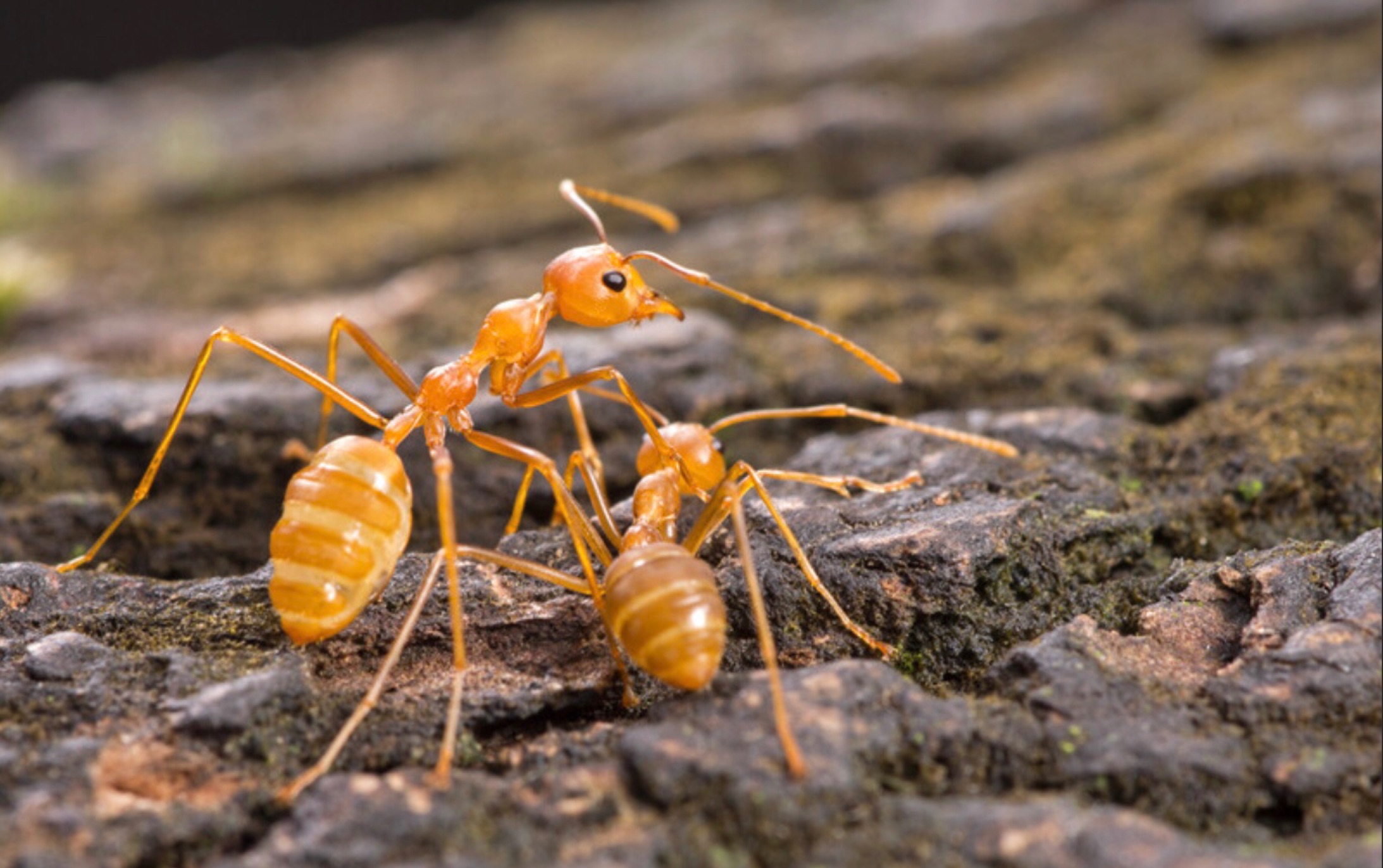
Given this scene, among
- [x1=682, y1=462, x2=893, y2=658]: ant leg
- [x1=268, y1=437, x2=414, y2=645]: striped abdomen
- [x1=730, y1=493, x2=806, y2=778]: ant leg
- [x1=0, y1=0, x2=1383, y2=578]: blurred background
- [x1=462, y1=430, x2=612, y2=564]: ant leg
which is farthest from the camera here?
[x1=0, y1=0, x2=1383, y2=578]: blurred background

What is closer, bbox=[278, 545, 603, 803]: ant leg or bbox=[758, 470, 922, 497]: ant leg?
bbox=[278, 545, 603, 803]: ant leg

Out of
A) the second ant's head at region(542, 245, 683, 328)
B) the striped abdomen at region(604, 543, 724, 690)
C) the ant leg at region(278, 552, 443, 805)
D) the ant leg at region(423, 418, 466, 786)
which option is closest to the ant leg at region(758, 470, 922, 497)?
the second ant's head at region(542, 245, 683, 328)

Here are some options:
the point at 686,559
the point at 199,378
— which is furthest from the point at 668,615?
the point at 199,378

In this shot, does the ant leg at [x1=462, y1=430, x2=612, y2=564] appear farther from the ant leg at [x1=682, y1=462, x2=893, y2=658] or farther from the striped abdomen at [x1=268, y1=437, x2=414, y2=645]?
the striped abdomen at [x1=268, y1=437, x2=414, y2=645]

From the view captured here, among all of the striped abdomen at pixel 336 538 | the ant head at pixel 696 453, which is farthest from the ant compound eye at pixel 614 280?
the striped abdomen at pixel 336 538

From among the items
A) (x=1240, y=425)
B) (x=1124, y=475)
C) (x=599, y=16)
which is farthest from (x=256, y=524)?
(x=599, y=16)

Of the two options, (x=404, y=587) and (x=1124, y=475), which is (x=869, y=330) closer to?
(x=1124, y=475)

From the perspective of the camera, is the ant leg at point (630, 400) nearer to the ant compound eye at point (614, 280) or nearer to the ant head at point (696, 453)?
the ant head at point (696, 453)

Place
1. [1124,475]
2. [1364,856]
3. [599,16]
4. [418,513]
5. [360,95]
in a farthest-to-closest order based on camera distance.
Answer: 1. [599,16]
2. [360,95]
3. [418,513]
4. [1124,475]
5. [1364,856]
